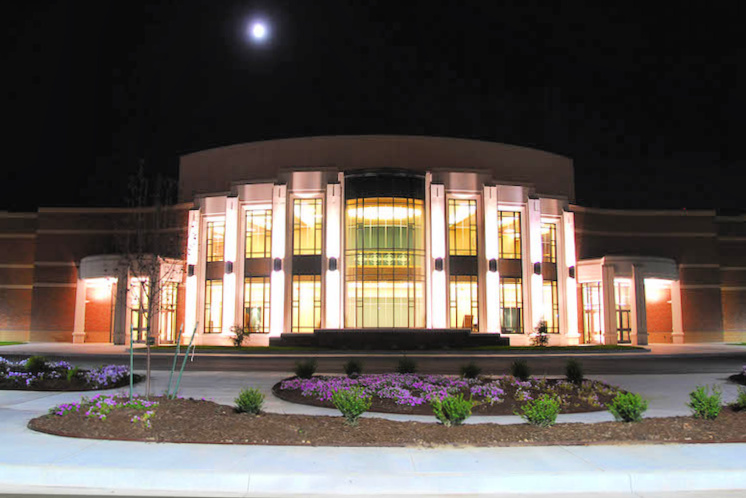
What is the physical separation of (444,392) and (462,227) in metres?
28.9

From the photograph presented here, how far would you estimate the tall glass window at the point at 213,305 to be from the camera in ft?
138

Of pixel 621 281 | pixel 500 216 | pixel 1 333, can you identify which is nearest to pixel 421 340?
pixel 500 216

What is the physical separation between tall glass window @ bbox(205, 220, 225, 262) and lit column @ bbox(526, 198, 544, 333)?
70.6ft

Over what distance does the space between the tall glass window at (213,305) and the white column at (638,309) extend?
94.7 feet

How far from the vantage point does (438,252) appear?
40.1 metres

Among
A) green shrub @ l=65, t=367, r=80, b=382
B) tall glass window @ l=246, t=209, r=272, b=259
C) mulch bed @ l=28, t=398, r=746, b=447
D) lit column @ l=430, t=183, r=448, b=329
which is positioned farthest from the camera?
tall glass window @ l=246, t=209, r=272, b=259

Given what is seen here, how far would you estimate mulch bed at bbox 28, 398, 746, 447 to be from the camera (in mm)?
9883

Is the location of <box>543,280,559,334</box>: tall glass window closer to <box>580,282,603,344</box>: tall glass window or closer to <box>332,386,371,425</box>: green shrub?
<box>580,282,603,344</box>: tall glass window

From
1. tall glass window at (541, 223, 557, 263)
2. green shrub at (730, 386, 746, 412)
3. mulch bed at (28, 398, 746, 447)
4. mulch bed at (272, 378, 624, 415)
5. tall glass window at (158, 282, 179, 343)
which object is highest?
tall glass window at (541, 223, 557, 263)

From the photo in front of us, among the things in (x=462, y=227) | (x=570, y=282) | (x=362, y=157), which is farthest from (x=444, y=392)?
(x=362, y=157)

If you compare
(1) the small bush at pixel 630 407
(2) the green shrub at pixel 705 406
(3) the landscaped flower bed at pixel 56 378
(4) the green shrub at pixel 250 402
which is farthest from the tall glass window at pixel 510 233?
(4) the green shrub at pixel 250 402

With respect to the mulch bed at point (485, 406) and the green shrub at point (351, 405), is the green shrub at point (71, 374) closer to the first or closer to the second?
the mulch bed at point (485, 406)

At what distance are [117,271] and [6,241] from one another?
14.4m

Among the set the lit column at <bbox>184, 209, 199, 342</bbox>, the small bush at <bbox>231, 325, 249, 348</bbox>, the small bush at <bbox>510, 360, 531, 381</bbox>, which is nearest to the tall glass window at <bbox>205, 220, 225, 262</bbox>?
the lit column at <bbox>184, 209, 199, 342</bbox>
